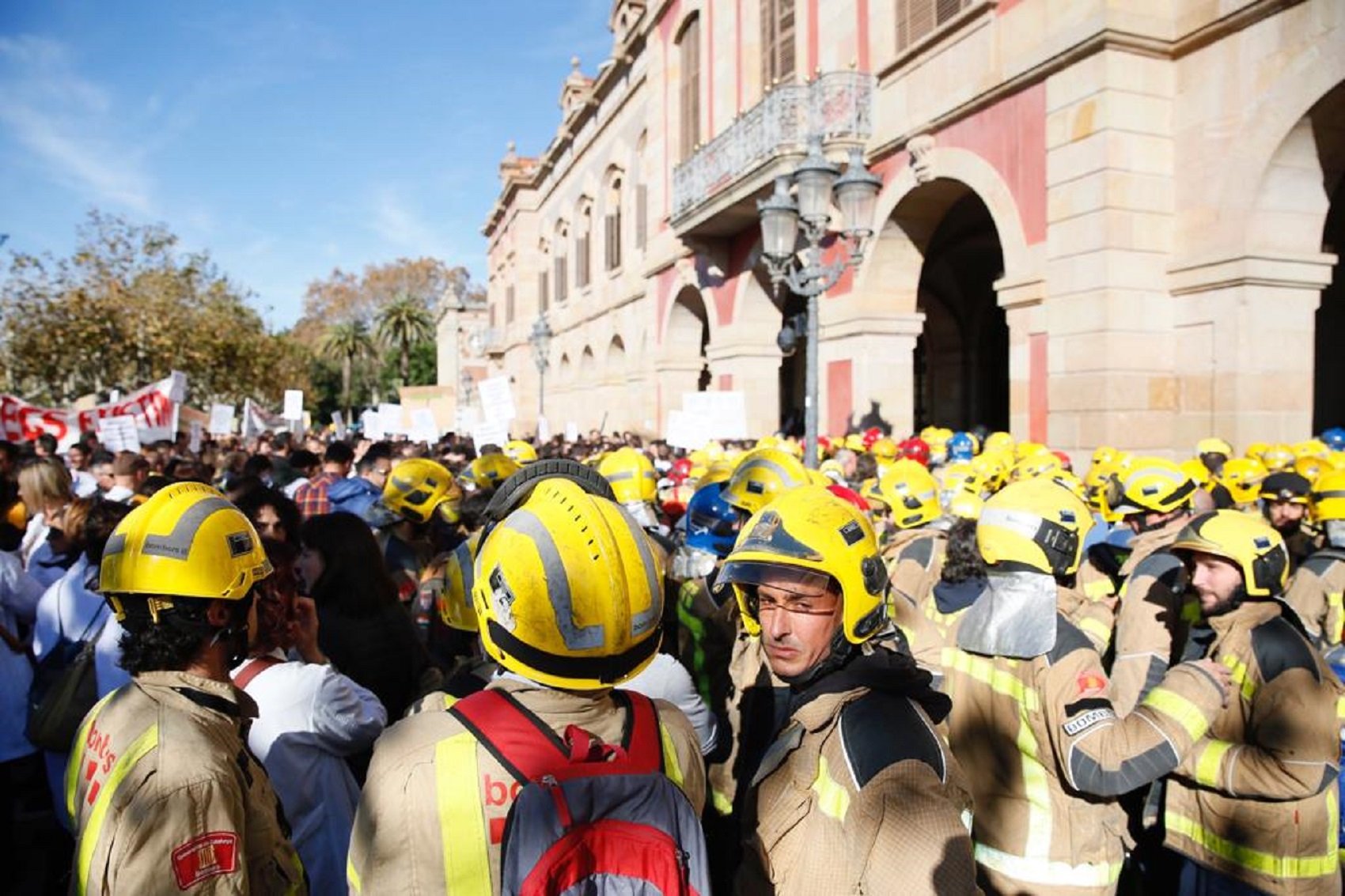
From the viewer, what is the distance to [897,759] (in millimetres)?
1719

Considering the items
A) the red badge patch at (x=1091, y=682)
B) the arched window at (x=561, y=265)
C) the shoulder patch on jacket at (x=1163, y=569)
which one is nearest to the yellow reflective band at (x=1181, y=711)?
the red badge patch at (x=1091, y=682)

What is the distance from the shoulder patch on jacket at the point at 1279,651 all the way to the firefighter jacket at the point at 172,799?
9.82 feet

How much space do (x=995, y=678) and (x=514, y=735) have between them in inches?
71.4

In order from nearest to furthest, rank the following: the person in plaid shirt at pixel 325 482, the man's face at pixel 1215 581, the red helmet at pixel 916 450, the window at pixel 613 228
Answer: the man's face at pixel 1215 581, the person in plaid shirt at pixel 325 482, the red helmet at pixel 916 450, the window at pixel 613 228

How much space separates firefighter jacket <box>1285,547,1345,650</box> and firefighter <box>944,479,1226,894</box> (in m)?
2.58

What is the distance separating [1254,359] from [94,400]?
22.1m

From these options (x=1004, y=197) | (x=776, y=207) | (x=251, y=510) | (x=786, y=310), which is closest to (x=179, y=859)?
(x=251, y=510)

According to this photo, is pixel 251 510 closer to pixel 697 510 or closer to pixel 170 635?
pixel 697 510

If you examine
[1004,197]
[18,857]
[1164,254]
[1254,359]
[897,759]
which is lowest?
[18,857]

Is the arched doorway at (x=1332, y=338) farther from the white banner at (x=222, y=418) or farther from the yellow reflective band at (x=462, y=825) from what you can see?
the white banner at (x=222, y=418)

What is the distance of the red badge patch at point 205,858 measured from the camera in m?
1.76

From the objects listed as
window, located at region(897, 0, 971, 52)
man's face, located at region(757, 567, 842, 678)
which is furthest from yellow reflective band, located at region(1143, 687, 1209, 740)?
window, located at region(897, 0, 971, 52)

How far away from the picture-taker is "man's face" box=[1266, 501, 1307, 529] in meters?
5.92

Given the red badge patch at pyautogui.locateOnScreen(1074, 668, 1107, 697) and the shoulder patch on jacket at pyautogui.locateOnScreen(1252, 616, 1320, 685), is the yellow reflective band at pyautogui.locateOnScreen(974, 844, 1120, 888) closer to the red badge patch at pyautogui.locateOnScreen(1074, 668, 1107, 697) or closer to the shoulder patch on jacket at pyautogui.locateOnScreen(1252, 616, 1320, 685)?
the red badge patch at pyautogui.locateOnScreen(1074, 668, 1107, 697)
